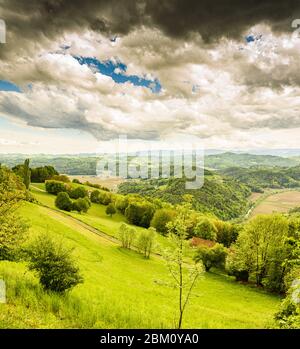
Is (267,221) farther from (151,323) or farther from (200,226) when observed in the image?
(151,323)

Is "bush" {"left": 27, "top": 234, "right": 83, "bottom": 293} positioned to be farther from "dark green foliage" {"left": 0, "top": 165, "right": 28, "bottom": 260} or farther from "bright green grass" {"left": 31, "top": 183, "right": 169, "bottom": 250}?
"bright green grass" {"left": 31, "top": 183, "right": 169, "bottom": 250}

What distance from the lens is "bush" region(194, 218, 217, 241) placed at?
9076 cm

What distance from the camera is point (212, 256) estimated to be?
6275cm

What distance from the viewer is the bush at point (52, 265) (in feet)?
57.4

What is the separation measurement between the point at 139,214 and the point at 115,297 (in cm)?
8351

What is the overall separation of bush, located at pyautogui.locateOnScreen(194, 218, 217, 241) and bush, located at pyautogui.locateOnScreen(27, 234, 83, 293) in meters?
76.9

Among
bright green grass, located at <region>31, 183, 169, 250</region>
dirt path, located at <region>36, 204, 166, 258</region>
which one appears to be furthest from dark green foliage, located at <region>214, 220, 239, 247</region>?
dirt path, located at <region>36, 204, 166, 258</region>

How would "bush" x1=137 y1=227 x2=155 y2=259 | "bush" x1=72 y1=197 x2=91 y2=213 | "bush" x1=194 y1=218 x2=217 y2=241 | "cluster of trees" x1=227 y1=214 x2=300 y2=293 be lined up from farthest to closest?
"bush" x1=72 y1=197 x2=91 y2=213
"bush" x1=194 y1=218 x2=217 y2=241
"bush" x1=137 y1=227 x2=155 y2=259
"cluster of trees" x1=227 y1=214 x2=300 y2=293

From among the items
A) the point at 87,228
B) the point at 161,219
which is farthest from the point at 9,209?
the point at 161,219

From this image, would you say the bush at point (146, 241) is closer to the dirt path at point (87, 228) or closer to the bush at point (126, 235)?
the bush at point (126, 235)

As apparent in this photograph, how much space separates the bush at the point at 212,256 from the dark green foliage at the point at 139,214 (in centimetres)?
4709
